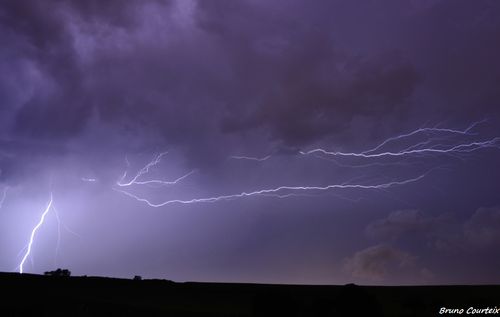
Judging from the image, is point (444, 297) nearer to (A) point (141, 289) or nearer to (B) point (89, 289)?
(A) point (141, 289)

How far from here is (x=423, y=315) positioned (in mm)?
24859

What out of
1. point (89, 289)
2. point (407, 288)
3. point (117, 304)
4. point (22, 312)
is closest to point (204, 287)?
point (89, 289)

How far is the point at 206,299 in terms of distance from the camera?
38125mm

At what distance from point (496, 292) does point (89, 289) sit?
3579 centimetres

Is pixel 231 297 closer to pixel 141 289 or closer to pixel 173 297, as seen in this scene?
→ pixel 173 297

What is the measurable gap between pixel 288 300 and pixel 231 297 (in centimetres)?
2071

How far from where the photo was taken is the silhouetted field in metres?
20.0

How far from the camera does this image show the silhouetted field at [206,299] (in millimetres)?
20047

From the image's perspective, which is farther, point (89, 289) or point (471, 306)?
point (89, 289)

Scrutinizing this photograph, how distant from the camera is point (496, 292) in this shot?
41.0 meters

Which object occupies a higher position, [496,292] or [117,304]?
[496,292]

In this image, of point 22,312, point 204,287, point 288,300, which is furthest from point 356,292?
point 204,287

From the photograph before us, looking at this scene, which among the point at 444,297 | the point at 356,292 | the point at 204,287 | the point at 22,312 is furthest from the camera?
the point at 204,287

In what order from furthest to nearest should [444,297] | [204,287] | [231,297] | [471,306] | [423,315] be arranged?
[204,287] → [231,297] → [444,297] → [471,306] → [423,315]
